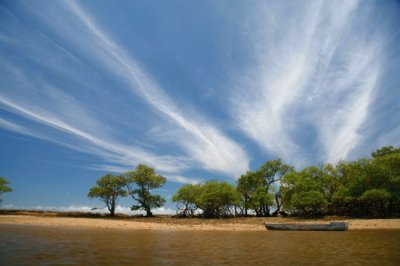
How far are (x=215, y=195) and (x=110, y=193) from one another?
21985mm

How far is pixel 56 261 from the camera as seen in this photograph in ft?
27.8

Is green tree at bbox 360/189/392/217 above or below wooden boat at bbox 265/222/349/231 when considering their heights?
above

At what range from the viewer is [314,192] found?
42.7 meters

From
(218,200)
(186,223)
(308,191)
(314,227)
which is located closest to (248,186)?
(218,200)

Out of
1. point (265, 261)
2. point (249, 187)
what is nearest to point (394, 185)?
point (249, 187)

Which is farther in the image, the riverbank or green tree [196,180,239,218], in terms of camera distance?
green tree [196,180,239,218]

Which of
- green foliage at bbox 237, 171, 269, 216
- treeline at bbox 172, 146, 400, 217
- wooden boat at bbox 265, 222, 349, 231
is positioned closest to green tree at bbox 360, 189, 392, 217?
treeline at bbox 172, 146, 400, 217

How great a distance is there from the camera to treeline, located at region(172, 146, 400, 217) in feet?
133

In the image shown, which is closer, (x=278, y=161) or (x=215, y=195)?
(x=215, y=195)

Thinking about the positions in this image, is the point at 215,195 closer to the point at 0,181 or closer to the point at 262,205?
the point at 262,205

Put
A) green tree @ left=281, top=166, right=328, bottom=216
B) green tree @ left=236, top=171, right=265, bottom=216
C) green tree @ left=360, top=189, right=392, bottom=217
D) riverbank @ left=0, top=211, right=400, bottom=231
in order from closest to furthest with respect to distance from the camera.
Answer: riverbank @ left=0, top=211, right=400, bottom=231 < green tree @ left=360, top=189, right=392, bottom=217 < green tree @ left=281, top=166, right=328, bottom=216 < green tree @ left=236, top=171, right=265, bottom=216

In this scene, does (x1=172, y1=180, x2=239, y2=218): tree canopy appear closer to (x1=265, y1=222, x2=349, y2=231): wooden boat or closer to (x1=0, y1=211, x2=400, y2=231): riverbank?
(x1=0, y1=211, x2=400, y2=231): riverbank

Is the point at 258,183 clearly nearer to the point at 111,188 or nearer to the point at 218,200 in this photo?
the point at 218,200

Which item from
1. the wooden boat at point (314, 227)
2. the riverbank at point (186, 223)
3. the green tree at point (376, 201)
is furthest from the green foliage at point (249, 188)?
the wooden boat at point (314, 227)
